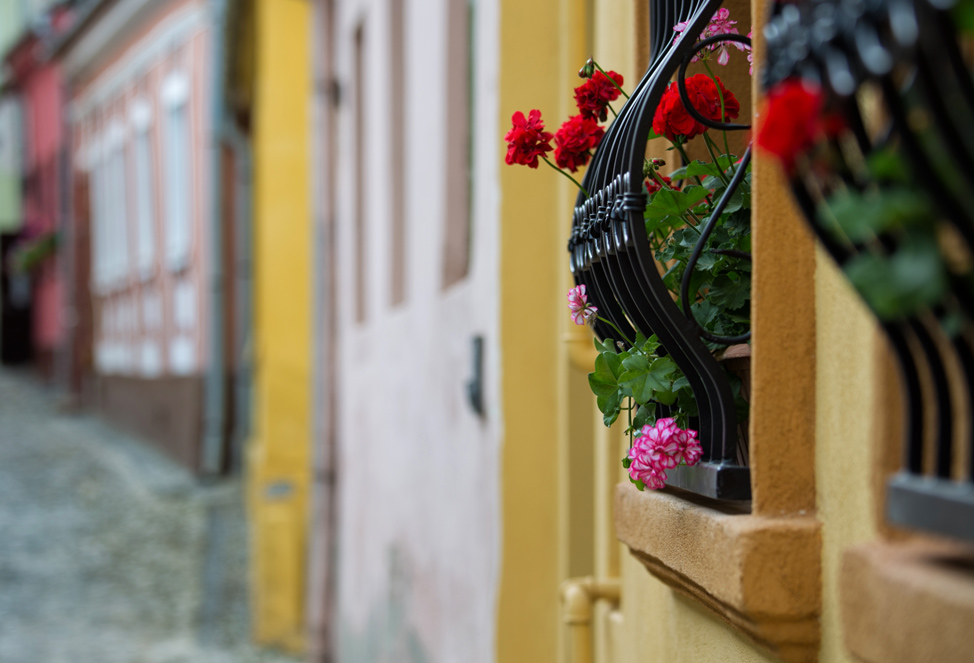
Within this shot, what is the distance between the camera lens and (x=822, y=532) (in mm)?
1502

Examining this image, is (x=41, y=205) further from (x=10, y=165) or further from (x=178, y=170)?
(x=178, y=170)

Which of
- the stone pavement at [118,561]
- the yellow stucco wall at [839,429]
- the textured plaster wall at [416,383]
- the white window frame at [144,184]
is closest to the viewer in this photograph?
the yellow stucco wall at [839,429]

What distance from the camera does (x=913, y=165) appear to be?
866mm

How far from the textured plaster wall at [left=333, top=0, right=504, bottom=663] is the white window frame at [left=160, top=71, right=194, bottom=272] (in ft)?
21.1

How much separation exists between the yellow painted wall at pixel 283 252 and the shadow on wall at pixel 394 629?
3.31 m

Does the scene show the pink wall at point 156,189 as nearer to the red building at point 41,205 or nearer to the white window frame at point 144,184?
the white window frame at point 144,184

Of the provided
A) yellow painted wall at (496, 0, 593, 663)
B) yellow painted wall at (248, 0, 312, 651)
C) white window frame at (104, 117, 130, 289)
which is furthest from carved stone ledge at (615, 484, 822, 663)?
white window frame at (104, 117, 130, 289)

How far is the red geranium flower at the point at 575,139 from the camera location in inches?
78.8

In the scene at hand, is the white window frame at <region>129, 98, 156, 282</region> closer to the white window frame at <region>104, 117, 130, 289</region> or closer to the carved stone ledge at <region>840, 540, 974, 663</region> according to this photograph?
the white window frame at <region>104, 117, 130, 289</region>

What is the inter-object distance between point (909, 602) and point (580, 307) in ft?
3.21

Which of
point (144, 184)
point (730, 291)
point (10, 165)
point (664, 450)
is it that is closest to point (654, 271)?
point (730, 291)

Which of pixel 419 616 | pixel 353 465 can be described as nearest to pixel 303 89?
pixel 353 465

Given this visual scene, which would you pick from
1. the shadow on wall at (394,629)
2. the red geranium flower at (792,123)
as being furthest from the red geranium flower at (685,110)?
the shadow on wall at (394,629)

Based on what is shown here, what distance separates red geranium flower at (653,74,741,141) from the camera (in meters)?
1.84
